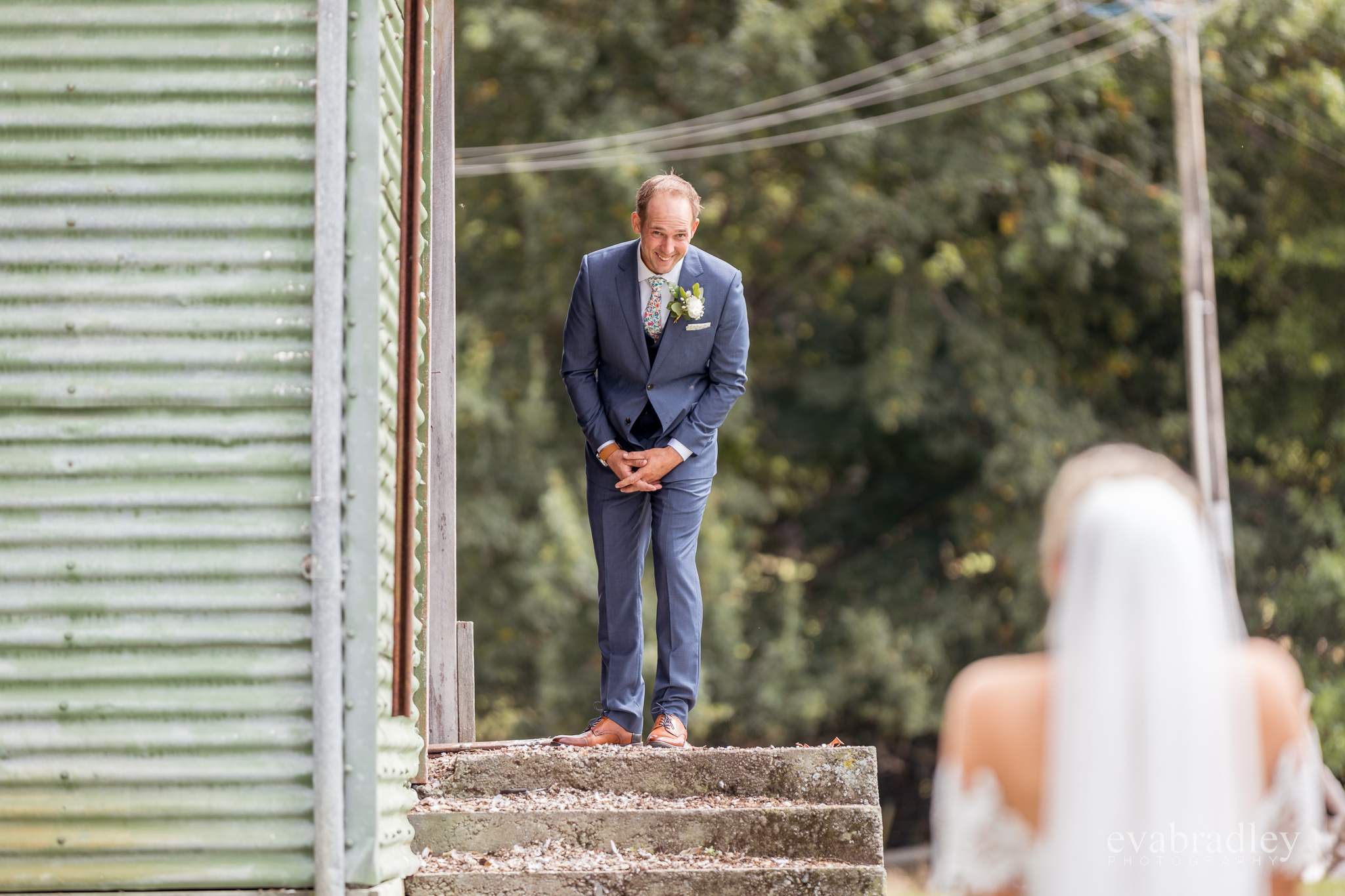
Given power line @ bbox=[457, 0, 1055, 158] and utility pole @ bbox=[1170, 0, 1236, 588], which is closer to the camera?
power line @ bbox=[457, 0, 1055, 158]

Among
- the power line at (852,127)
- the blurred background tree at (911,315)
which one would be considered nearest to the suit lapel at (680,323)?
the blurred background tree at (911,315)

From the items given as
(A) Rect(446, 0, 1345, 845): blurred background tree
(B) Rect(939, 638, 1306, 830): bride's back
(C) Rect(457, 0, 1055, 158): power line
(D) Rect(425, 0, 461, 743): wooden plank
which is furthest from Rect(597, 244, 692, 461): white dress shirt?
(C) Rect(457, 0, 1055, 158): power line

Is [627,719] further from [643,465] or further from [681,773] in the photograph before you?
[643,465]

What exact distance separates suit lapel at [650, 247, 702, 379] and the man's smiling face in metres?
0.04

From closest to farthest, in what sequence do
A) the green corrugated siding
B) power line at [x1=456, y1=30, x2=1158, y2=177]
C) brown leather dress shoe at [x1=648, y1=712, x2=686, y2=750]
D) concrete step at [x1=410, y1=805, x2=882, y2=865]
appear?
1. the green corrugated siding
2. concrete step at [x1=410, y1=805, x2=882, y2=865]
3. brown leather dress shoe at [x1=648, y1=712, x2=686, y2=750]
4. power line at [x1=456, y1=30, x2=1158, y2=177]

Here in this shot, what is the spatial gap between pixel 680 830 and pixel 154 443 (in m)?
1.97

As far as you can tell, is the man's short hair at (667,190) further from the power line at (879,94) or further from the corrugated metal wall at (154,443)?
the power line at (879,94)

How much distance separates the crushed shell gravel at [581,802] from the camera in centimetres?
446

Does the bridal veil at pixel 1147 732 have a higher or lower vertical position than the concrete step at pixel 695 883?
higher

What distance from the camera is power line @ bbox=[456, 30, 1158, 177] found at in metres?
14.2

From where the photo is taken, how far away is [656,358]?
524cm

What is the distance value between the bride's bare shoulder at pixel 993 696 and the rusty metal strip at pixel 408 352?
235cm

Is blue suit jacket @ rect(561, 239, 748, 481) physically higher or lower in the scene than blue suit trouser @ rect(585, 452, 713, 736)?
higher

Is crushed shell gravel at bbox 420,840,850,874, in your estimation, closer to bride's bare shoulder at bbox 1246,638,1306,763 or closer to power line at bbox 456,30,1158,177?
bride's bare shoulder at bbox 1246,638,1306,763
